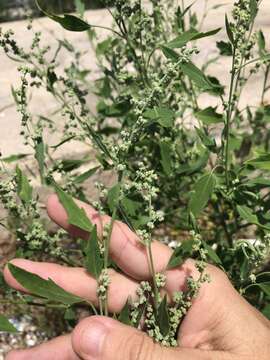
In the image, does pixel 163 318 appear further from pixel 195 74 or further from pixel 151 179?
pixel 195 74

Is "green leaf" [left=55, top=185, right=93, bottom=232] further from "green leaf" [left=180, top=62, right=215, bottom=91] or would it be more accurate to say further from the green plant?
"green leaf" [left=180, top=62, right=215, bottom=91]

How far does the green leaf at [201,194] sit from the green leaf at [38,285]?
0.34 m

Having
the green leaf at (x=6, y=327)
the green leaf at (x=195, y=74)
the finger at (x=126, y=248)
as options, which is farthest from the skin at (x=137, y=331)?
the green leaf at (x=195, y=74)

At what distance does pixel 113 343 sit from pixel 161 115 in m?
0.47

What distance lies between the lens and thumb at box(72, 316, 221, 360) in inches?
39.6

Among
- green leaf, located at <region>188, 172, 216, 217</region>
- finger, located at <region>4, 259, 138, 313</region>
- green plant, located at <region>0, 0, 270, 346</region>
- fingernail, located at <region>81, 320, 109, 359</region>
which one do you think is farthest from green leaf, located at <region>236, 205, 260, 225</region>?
fingernail, located at <region>81, 320, 109, 359</region>

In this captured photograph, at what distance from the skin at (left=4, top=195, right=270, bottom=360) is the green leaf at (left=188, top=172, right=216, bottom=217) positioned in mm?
136

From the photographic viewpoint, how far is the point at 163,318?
3.32 feet

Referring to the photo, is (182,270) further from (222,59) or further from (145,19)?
(222,59)

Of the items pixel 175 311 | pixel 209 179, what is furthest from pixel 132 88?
pixel 175 311

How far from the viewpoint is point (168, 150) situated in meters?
1.37

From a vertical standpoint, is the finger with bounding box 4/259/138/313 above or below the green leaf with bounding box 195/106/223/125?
below

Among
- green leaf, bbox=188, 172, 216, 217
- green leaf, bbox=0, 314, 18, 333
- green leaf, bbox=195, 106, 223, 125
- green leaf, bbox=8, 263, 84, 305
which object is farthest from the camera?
green leaf, bbox=195, 106, 223, 125

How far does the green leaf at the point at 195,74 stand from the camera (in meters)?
1.15
